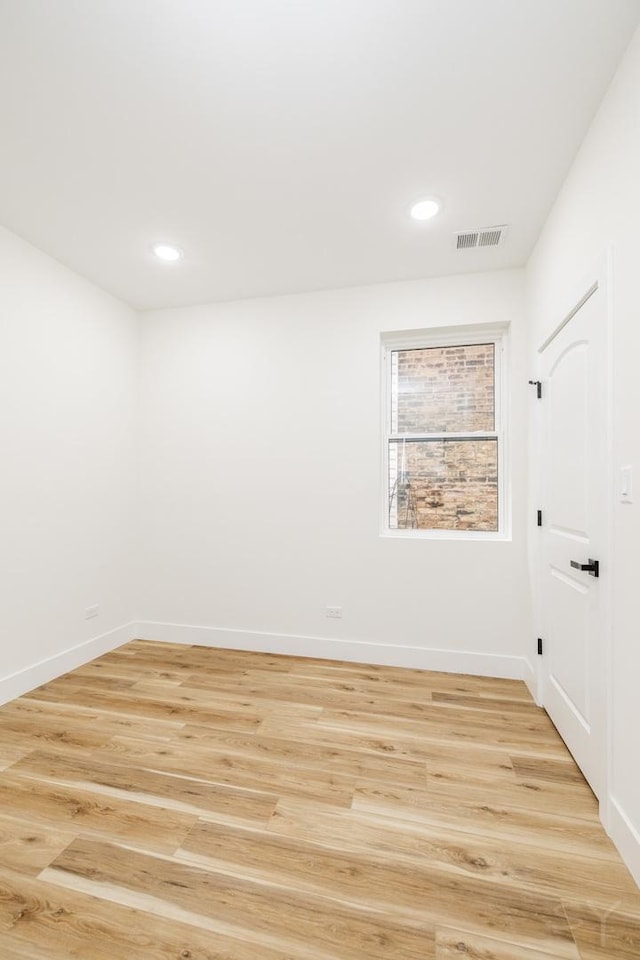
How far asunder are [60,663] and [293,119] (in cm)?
352

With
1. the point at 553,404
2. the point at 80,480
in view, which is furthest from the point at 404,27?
the point at 80,480

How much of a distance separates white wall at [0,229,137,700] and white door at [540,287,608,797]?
3.18 meters

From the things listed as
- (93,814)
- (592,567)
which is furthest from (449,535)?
(93,814)

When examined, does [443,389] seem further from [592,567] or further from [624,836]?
[624,836]

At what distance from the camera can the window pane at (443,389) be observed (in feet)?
10.8

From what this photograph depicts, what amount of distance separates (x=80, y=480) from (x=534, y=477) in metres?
3.21

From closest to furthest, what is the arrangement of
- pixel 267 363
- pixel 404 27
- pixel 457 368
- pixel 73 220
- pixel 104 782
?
1. pixel 404 27
2. pixel 104 782
3. pixel 73 220
4. pixel 457 368
5. pixel 267 363

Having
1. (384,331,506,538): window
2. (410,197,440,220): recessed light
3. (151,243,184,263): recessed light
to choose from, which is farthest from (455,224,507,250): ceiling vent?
(151,243,184,263): recessed light

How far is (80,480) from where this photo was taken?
3.25 meters

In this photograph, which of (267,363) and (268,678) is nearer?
(268,678)

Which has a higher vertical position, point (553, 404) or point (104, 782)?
point (553, 404)

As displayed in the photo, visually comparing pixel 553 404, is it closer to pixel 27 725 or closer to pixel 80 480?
pixel 80 480

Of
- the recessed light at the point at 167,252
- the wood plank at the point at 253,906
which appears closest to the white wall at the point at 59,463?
the recessed light at the point at 167,252

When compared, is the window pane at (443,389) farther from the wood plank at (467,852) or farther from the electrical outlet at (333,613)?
the wood plank at (467,852)
